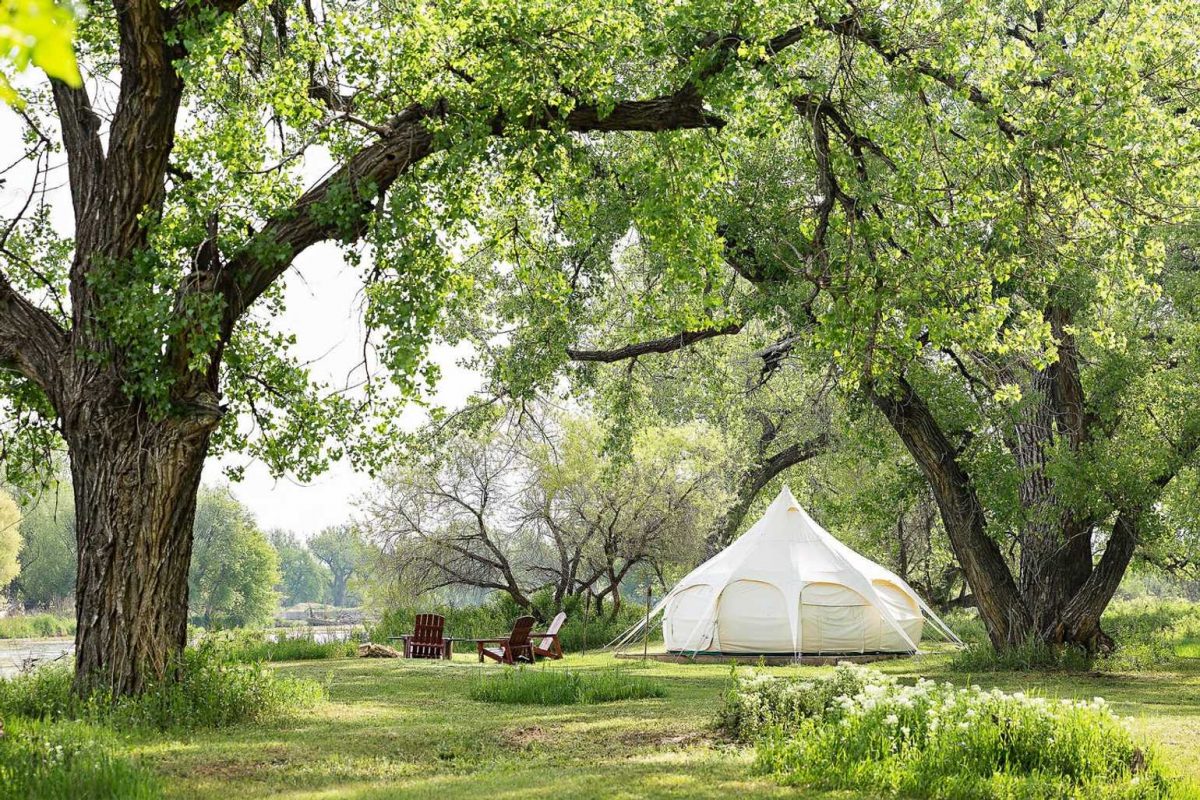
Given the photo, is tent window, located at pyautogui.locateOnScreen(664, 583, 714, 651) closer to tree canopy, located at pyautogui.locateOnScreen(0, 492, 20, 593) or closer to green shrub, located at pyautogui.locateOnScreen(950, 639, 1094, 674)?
green shrub, located at pyautogui.locateOnScreen(950, 639, 1094, 674)

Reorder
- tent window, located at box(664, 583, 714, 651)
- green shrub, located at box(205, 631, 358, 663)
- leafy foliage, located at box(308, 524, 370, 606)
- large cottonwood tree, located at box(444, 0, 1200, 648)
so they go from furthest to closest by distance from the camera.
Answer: leafy foliage, located at box(308, 524, 370, 606) → tent window, located at box(664, 583, 714, 651) → green shrub, located at box(205, 631, 358, 663) → large cottonwood tree, located at box(444, 0, 1200, 648)

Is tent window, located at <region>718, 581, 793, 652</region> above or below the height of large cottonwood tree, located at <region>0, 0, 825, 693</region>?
below

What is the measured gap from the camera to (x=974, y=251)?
11.4 meters

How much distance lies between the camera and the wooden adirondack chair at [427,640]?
19.3 metres

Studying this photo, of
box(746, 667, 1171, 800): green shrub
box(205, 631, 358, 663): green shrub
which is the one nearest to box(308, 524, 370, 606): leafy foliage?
box(205, 631, 358, 663): green shrub

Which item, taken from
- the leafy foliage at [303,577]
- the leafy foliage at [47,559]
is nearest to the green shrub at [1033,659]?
the leafy foliage at [47,559]

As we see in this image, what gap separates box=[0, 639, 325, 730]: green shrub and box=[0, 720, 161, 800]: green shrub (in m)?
1.79

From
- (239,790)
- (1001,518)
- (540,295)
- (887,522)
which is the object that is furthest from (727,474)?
(239,790)

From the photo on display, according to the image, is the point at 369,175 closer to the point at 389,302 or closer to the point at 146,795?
the point at 389,302

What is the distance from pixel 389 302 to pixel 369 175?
1.37m

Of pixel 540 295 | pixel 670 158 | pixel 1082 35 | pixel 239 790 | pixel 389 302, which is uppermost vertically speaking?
pixel 1082 35

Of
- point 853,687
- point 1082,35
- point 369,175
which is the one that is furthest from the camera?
point 1082,35

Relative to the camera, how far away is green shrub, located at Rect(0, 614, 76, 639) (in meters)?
41.5

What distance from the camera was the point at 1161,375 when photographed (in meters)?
14.2
